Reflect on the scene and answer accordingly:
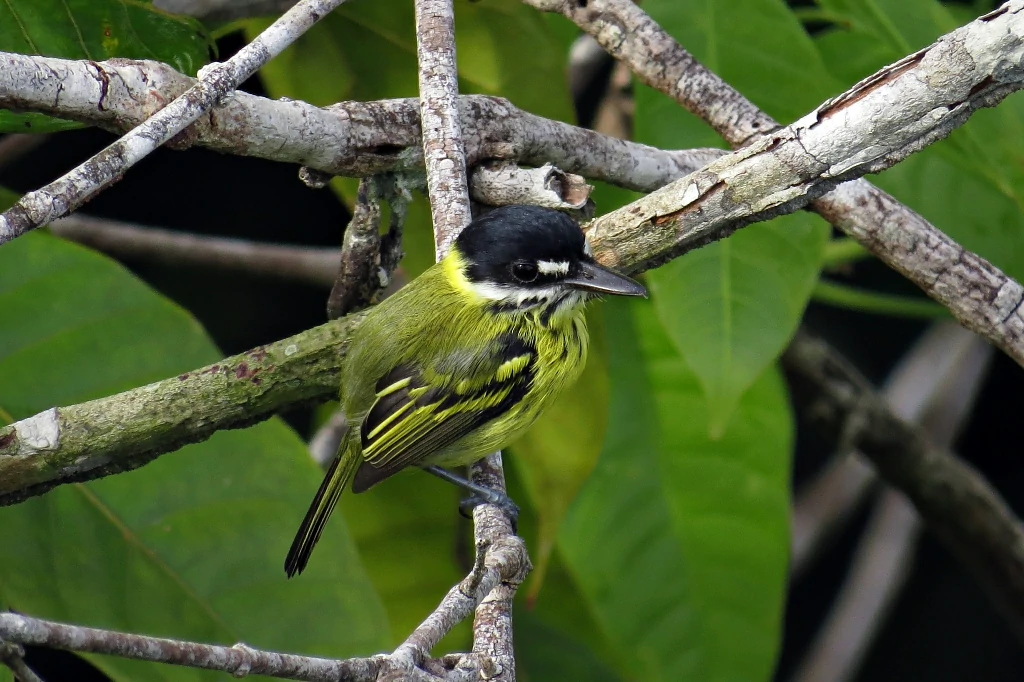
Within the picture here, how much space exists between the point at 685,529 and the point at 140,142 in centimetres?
189

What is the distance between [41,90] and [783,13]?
161 centimetres

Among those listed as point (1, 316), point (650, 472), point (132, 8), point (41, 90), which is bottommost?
point (650, 472)

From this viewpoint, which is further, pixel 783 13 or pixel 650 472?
pixel 650 472

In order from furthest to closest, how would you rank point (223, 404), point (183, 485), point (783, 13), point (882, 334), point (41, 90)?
point (882, 334) → point (783, 13) → point (183, 485) → point (223, 404) → point (41, 90)

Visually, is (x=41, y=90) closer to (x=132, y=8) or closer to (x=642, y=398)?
(x=132, y=8)

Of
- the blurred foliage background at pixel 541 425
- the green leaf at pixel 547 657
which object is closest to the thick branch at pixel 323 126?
the blurred foliage background at pixel 541 425

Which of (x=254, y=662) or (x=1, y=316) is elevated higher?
(x=1, y=316)

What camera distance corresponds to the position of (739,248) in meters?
2.29

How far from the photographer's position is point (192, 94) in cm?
150

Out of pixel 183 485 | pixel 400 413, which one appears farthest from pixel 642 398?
pixel 183 485

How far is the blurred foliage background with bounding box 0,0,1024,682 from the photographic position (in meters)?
2.09

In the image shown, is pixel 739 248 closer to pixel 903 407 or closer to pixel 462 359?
pixel 462 359

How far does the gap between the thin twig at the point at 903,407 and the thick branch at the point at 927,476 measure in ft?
1.75

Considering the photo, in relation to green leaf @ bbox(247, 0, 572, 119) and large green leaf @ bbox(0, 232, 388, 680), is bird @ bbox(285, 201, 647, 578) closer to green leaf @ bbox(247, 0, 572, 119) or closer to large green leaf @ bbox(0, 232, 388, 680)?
large green leaf @ bbox(0, 232, 388, 680)
